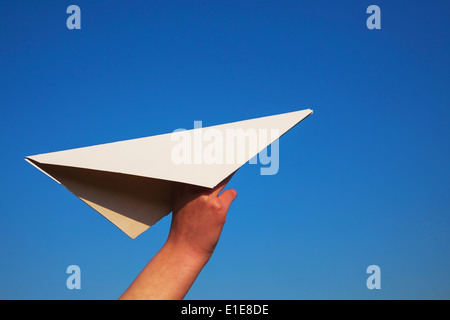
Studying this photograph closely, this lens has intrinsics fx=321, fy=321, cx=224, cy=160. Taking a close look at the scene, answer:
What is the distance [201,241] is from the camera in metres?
1.18

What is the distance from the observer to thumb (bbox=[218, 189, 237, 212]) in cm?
120

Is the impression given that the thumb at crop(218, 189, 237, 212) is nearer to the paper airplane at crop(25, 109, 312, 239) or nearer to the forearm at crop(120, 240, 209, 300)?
the paper airplane at crop(25, 109, 312, 239)

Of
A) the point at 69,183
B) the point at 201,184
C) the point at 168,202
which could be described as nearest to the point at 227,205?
the point at 201,184

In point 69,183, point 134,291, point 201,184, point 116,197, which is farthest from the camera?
point 116,197

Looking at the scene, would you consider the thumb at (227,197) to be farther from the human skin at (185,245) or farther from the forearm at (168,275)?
the forearm at (168,275)

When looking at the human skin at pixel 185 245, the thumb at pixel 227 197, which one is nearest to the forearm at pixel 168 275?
the human skin at pixel 185 245

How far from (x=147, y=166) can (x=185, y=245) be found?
33 cm

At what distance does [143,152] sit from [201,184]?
28cm

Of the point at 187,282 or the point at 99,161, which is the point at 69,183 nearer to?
the point at 99,161

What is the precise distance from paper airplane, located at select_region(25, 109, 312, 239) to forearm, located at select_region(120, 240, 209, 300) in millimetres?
267

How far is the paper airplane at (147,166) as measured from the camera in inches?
47.1

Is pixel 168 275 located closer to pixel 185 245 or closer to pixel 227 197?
pixel 185 245

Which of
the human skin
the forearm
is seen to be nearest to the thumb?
the human skin

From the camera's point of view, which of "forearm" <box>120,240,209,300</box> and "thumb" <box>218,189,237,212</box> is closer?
"forearm" <box>120,240,209,300</box>
